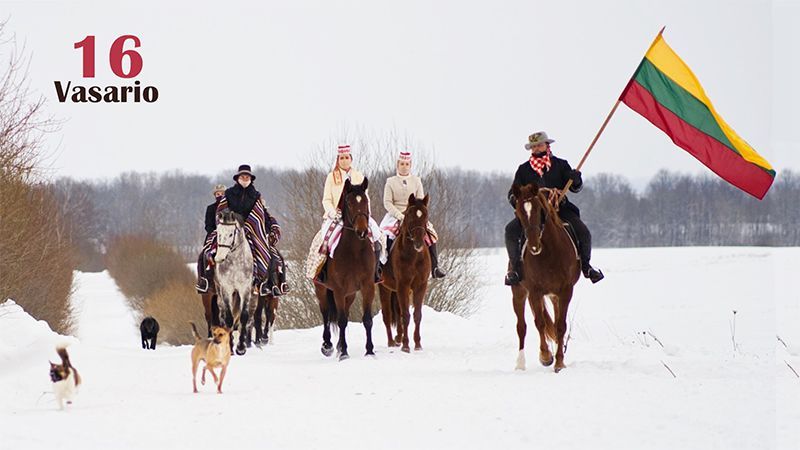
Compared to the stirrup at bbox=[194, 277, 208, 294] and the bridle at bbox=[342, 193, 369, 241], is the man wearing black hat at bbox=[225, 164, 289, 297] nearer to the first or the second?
the stirrup at bbox=[194, 277, 208, 294]

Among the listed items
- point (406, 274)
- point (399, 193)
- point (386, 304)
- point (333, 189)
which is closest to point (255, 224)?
point (333, 189)

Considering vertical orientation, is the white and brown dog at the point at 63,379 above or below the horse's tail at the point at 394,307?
below

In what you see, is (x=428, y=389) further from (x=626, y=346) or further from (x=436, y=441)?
(x=626, y=346)

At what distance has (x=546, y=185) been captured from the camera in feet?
40.6

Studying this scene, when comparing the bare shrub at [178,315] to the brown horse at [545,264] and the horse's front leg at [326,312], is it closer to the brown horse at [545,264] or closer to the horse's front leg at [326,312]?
the horse's front leg at [326,312]

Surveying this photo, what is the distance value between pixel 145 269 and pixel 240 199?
4993 cm

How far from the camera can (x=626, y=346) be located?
48.1 ft

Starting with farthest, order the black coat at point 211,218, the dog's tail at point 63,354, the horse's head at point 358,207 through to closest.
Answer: the black coat at point 211,218 < the horse's head at point 358,207 < the dog's tail at point 63,354

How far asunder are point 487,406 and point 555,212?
331 centimetres

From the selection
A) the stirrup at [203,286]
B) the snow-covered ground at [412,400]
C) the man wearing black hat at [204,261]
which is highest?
the man wearing black hat at [204,261]

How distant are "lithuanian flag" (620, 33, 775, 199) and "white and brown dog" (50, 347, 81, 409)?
7.59 meters

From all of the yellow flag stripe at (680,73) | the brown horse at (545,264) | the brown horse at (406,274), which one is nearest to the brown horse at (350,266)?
the brown horse at (406,274)

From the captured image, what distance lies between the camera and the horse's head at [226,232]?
14.2m

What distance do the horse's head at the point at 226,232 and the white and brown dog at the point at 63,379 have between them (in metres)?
5.26
